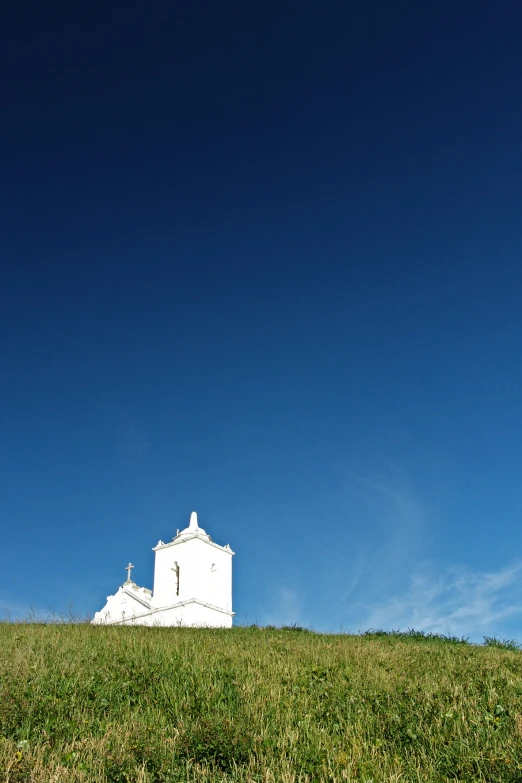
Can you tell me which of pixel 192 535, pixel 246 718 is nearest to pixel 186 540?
pixel 192 535

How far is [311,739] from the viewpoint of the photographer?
5.91 meters

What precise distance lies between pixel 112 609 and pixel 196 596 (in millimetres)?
7094

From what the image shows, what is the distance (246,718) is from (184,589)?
3149cm

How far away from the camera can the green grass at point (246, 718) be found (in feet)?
16.9

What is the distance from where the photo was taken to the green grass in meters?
5.16

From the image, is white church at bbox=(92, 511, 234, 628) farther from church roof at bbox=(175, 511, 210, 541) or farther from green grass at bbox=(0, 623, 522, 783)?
green grass at bbox=(0, 623, 522, 783)

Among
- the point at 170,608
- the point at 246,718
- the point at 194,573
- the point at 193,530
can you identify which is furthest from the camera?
the point at 193,530

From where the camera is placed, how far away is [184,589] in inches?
1421

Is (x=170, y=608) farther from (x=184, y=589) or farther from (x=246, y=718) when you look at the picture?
(x=246, y=718)

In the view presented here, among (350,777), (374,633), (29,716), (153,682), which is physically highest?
(374,633)

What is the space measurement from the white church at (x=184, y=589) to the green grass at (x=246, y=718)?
26.8 metres

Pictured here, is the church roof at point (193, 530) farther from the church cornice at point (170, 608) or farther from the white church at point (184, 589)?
the church cornice at point (170, 608)

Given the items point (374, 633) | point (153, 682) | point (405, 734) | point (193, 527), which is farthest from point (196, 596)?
point (405, 734)

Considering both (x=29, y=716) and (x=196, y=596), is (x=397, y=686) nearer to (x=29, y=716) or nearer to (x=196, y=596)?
(x=29, y=716)
